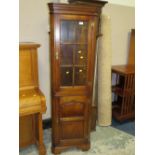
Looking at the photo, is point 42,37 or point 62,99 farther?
point 42,37

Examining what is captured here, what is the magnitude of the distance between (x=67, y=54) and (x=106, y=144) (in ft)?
4.20

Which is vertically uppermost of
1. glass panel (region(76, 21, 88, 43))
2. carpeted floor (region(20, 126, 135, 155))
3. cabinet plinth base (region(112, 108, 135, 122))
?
glass panel (region(76, 21, 88, 43))

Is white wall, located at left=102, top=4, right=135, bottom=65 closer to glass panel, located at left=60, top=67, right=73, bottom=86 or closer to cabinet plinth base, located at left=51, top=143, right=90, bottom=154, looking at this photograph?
glass panel, located at left=60, top=67, right=73, bottom=86

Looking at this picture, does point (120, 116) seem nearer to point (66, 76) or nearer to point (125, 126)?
point (125, 126)

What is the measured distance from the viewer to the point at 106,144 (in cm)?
285

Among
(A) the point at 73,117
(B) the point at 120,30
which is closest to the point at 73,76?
(A) the point at 73,117

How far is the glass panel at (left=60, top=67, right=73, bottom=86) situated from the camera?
2514 mm

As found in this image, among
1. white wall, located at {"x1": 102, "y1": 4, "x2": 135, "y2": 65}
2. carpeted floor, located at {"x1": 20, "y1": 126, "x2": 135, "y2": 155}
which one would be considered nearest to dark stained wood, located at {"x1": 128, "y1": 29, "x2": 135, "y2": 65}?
white wall, located at {"x1": 102, "y1": 4, "x2": 135, "y2": 65}

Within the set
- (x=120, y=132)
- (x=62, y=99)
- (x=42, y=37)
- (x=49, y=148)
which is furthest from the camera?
(x=120, y=132)

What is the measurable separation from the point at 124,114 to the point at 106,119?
342mm
